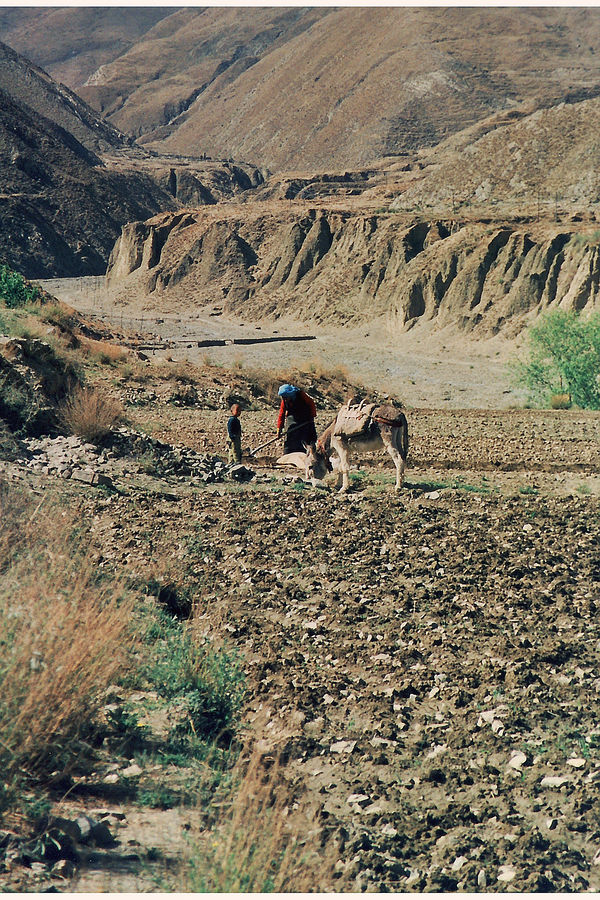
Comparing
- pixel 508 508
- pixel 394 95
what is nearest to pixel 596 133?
pixel 508 508

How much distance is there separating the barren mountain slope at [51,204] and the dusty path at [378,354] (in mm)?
28916

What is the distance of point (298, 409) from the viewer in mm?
12547

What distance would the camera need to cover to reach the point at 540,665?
695cm

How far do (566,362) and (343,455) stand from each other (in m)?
20.3

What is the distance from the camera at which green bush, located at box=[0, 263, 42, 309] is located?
106ft

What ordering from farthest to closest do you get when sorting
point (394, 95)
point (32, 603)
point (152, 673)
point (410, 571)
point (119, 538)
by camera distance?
point (394, 95)
point (119, 538)
point (410, 571)
point (152, 673)
point (32, 603)

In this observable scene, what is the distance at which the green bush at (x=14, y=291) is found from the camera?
106 ft

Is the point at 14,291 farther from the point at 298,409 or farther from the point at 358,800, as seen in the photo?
the point at 358,800

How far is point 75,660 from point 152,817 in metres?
0.97

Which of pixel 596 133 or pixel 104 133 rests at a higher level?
pixel 104 133

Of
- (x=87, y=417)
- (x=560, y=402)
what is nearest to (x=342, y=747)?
(x=87, y=417)

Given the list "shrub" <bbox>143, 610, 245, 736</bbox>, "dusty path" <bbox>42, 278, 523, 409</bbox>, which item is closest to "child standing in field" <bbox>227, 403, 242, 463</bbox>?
"shrub" <bbox>143, 610, 245, 736</bbox>

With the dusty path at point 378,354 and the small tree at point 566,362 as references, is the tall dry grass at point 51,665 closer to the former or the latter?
the small tree at point 566,362

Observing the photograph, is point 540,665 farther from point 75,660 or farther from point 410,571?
point 75,660
